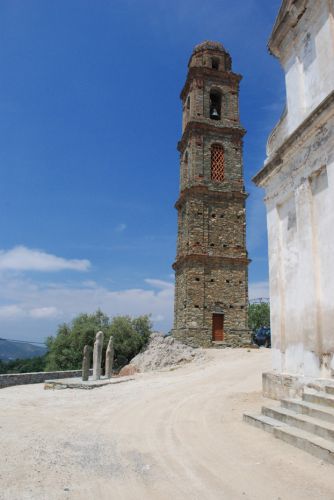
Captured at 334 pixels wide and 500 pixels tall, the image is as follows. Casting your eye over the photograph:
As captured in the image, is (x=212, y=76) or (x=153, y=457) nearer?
(x=153, y=457)

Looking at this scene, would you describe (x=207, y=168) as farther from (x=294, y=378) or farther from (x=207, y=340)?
(x=294, y=378)

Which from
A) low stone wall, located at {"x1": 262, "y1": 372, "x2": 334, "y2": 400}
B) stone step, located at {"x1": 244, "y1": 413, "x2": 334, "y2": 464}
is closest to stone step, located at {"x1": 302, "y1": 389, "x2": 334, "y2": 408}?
low stone wall, located at {"x1": 262, "y1": 372, "x2": 334, "y2": 400}

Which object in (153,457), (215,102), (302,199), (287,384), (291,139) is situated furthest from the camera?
(215,102)

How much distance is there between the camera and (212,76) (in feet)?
96.3

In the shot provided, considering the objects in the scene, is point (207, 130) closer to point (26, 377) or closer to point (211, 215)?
point (211, 215)

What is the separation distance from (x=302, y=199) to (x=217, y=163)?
2092 centimetres

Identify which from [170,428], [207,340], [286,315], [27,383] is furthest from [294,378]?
[207,340]

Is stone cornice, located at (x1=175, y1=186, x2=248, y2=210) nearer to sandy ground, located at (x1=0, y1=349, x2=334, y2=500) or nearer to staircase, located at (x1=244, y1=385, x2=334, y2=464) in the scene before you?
sandy ground, located at (x1=0, y1=349, x2=334, y2=500)

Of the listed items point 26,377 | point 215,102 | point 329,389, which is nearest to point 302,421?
point 329,389

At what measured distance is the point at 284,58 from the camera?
9.12 metres

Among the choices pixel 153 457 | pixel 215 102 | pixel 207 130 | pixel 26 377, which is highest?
pixel 215 102

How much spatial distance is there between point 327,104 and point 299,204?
1.91 metres

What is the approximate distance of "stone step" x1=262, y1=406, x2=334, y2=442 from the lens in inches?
187

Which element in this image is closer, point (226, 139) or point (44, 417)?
point (44, 417)
